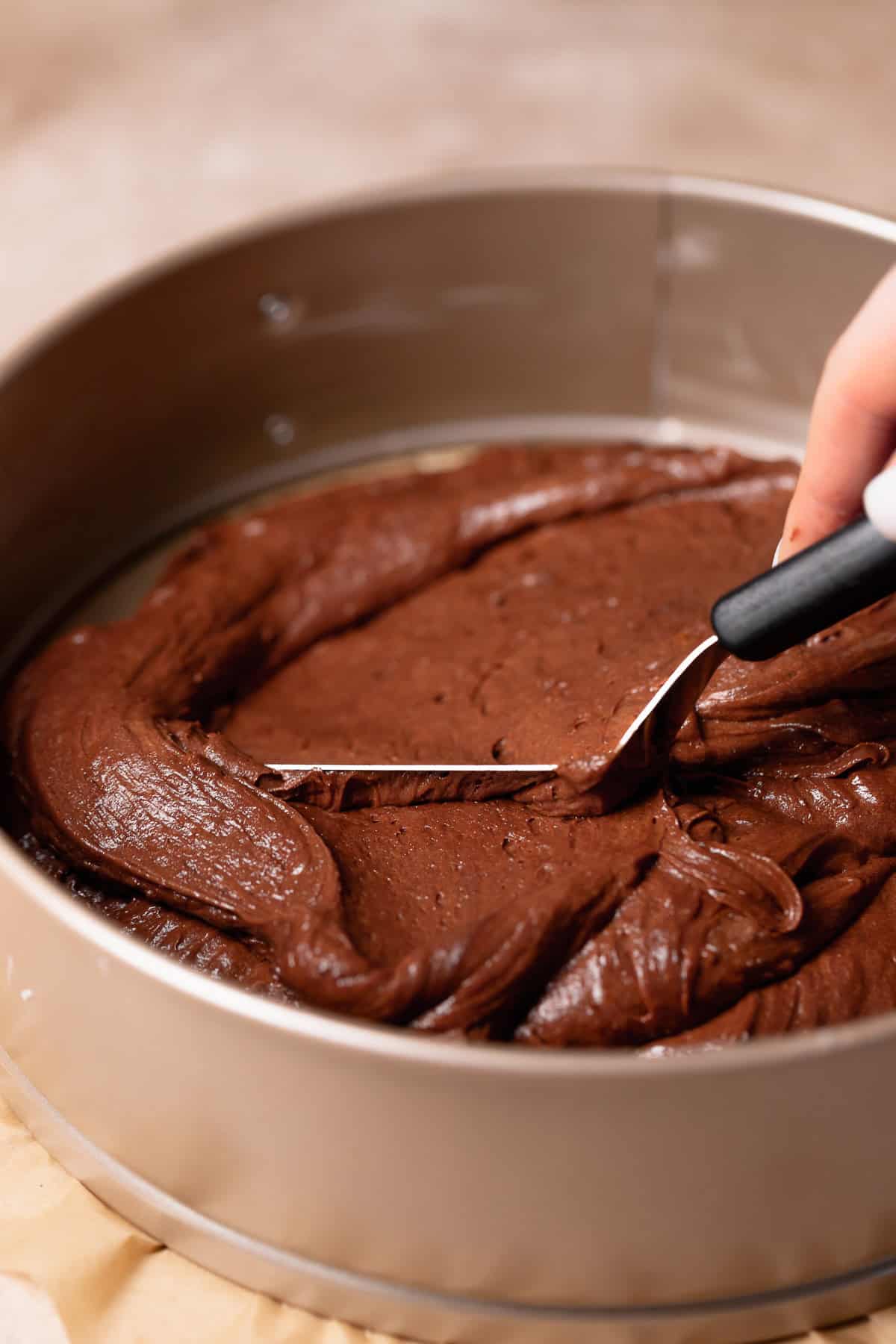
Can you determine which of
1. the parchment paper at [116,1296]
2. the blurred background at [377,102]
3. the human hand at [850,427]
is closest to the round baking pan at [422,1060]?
the parchment paper at [116,1296]

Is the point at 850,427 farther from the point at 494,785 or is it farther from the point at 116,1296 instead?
the point at 116,1296

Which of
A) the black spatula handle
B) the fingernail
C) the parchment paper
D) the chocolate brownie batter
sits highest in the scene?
the fingernail

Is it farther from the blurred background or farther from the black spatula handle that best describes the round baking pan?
the blurred background

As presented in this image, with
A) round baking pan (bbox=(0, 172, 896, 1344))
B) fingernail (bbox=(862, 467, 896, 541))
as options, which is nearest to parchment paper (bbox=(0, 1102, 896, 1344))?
round baking pan (bbox=(0, 172, 896, 1344))

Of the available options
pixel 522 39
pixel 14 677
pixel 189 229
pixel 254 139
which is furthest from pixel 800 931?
pixel 522 39

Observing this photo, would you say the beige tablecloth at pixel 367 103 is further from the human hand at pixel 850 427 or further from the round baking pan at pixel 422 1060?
the human hand at pixel 850 427

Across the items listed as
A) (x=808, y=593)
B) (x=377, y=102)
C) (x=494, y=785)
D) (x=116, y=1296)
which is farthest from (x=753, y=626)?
(x=377, y=102)

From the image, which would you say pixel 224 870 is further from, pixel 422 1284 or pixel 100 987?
pixel 422 1284
